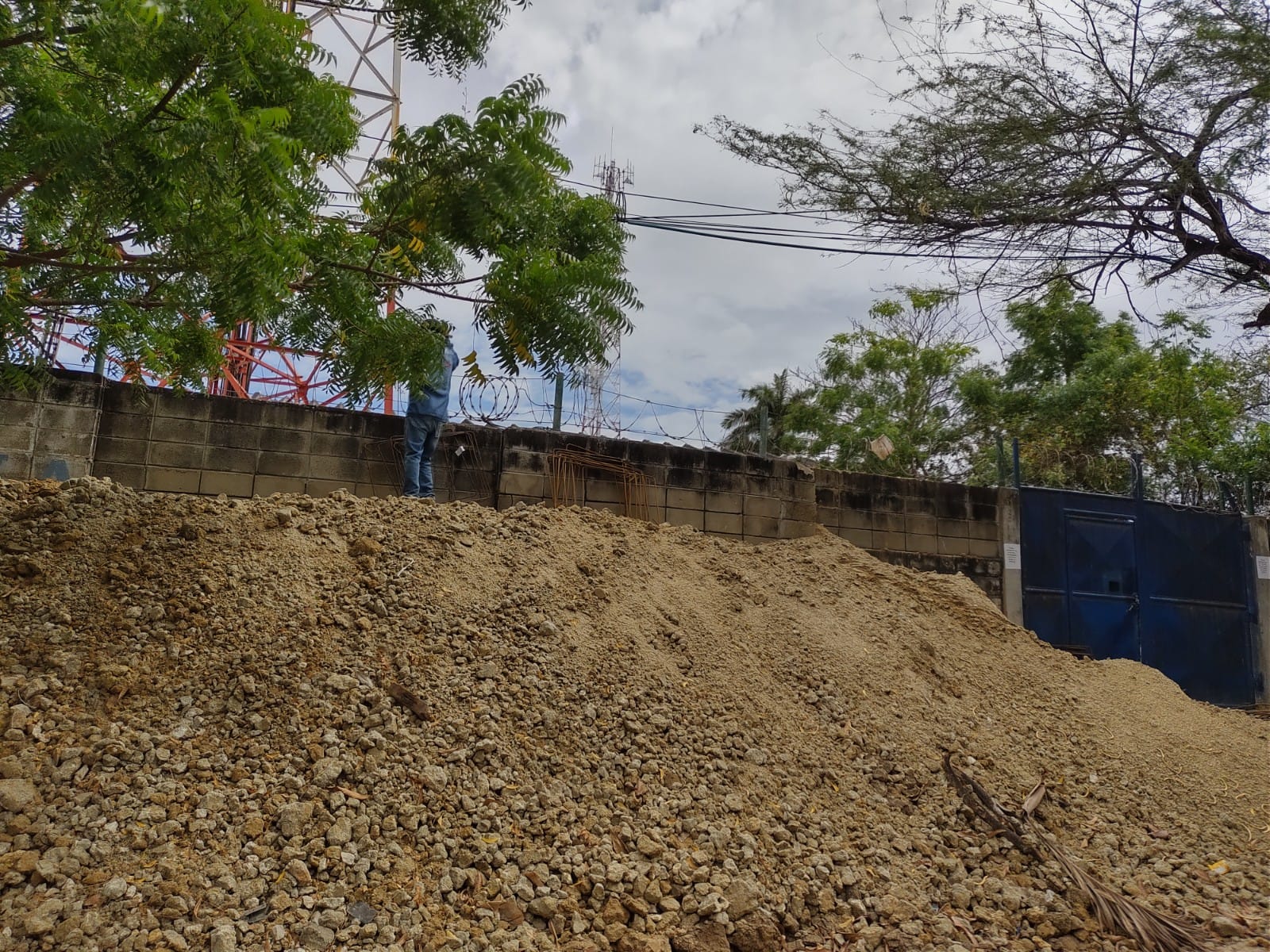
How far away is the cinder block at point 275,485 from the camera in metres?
6.01

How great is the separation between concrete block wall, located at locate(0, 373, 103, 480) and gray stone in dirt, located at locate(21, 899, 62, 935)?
372 cm

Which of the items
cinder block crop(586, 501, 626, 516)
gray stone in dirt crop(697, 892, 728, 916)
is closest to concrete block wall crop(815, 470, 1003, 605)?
cinder block crop(586, 501, 626, 516)

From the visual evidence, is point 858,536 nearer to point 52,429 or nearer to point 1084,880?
point 1084,880

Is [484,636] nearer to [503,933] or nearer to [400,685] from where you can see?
[400,685]

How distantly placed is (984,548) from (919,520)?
821 millimetres

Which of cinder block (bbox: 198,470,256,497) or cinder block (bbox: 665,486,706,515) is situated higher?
cinder block (bbox: 665,486,706,515)

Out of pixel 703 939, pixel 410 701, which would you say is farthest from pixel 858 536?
pixel 703 939

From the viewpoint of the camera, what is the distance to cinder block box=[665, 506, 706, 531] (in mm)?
6980

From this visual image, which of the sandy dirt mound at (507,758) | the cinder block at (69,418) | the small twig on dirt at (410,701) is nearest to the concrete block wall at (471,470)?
the cinder block at (69,418)

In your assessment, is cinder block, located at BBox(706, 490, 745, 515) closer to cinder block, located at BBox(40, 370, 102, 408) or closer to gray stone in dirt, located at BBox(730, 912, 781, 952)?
gray stone in dirt, located at BBox(730, 912, 781, 952)

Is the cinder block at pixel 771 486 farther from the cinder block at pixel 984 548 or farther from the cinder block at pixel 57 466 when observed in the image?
the cinder block at pixel 57 466

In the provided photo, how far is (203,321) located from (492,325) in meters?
1.88

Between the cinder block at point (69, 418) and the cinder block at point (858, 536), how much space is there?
573cm

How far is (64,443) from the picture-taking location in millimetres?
5664
